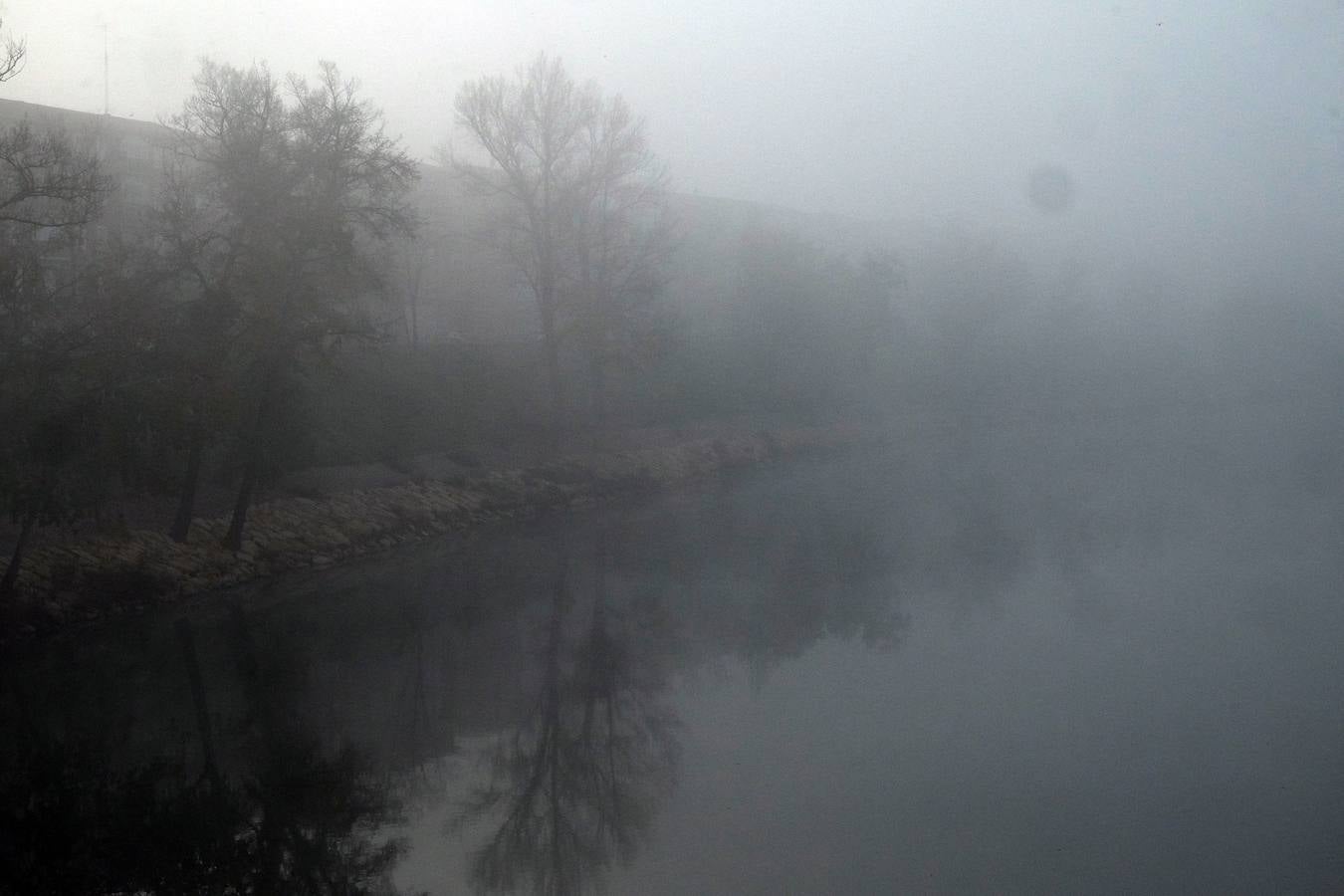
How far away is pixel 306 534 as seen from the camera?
24.3 metres

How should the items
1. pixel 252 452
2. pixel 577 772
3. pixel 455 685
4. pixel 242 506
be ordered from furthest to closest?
1. pixel 242 506
2. pixel 252 452
3. pixel 455 685
4. pixel 577 772

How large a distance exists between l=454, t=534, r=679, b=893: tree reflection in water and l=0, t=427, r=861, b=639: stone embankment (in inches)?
281

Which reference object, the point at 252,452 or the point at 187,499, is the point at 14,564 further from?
the point at 252,452

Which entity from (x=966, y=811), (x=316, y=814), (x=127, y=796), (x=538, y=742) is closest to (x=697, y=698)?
(x=538, y=742)

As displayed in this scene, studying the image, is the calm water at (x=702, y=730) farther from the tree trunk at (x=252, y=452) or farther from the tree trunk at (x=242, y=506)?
the tree trunk at (x=252, y=452)

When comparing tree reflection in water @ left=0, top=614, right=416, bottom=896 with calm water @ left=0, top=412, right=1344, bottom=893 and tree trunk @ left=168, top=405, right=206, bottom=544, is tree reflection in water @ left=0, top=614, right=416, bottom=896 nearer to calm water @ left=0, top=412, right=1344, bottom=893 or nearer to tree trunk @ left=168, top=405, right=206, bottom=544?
calm water @ left=0, top=412, right=1344, bottom=893

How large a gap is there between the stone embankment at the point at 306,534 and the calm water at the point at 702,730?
927 mm

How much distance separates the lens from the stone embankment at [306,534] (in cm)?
1833

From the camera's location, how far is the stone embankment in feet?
60.1

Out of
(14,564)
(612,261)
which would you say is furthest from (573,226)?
(14,564)

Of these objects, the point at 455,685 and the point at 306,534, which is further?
the point at 306,534

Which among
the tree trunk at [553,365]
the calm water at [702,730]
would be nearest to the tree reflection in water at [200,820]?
the calm water at [702,730]

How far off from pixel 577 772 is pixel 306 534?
1476 cm

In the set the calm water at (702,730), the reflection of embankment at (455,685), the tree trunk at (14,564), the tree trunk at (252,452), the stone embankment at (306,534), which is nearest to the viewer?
the calm water at (702,730)
